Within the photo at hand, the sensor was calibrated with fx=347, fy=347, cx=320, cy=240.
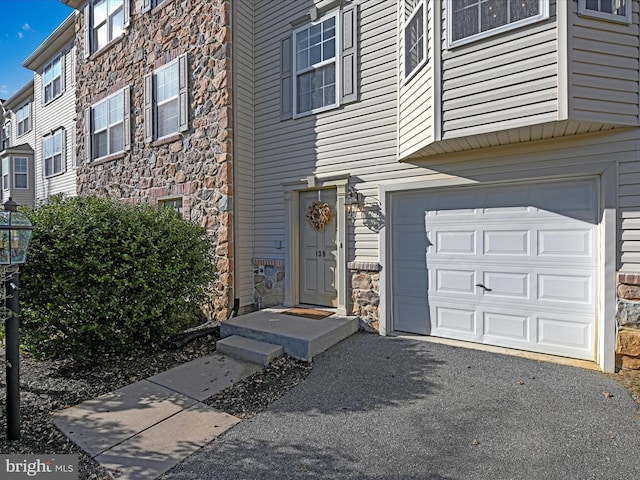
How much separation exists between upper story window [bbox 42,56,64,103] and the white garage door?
13.3 meters

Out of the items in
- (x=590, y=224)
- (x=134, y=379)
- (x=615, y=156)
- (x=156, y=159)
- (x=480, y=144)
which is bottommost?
(x=134, y=379)

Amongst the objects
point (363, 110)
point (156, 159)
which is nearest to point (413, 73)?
point (363, 110)

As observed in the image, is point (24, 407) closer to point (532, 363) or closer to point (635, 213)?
point (532, 363)

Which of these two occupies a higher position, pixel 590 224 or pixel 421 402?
pixel 590 224

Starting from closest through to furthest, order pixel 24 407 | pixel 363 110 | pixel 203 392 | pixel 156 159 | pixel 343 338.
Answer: pixel 24 407, pixel 203 392, pixel 343 338, pixel 363 110, pixel 156 159

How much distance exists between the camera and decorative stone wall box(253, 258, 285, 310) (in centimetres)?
637

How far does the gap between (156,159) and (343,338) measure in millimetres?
5594

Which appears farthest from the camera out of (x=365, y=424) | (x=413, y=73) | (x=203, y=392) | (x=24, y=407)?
(x=413, y=73)

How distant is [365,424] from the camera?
9.87 feet

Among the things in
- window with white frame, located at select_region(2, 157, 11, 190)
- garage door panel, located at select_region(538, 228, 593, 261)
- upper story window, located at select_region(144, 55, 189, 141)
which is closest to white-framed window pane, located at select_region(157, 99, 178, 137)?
upper story window, located at select_region(144, 55, 189, 141)

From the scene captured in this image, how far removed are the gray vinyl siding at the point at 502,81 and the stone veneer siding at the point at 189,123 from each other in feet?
12.9

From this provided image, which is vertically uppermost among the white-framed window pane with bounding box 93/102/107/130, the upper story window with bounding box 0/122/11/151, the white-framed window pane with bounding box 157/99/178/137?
the upper story window with bounding box 0/122/11/151

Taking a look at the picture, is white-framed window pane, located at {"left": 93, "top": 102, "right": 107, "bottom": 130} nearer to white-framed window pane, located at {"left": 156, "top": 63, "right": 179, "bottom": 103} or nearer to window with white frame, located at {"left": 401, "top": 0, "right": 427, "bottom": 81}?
white-framed window pane, located at {"left": 156, "top": 63, "right": 179, "bottom": 103}

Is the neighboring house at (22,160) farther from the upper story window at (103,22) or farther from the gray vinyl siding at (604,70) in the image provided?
the gray vinyl siding at (604,70)
